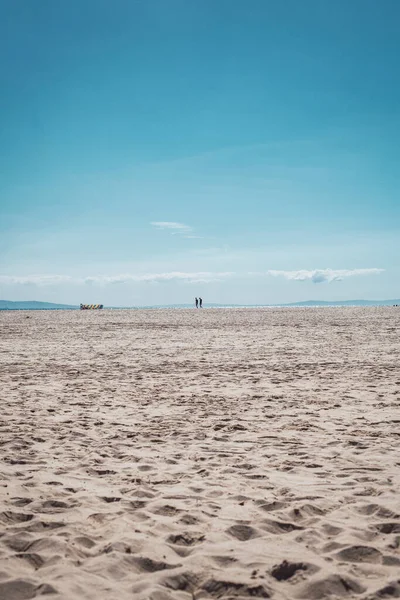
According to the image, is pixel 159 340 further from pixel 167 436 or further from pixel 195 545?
pixel 195 545

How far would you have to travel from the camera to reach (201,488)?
5.34 metres

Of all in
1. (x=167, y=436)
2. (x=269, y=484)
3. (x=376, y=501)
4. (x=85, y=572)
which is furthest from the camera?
(x=167, y=436)

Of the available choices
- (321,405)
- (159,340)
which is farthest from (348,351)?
(159,340)

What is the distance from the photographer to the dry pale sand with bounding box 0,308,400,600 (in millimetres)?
3645

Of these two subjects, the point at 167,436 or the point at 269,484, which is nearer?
the point at 269,484

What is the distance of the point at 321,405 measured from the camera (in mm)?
9211

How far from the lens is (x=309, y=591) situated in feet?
11.3

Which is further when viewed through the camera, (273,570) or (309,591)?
(273,570)

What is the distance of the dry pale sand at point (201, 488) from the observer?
3645 millimetres

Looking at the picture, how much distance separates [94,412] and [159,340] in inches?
560

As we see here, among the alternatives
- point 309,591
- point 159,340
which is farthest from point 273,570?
point 159,340

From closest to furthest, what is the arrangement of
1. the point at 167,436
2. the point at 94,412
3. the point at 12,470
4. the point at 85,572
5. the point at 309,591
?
the point at 309,591 → the point at 85,572 → the point at 12,470 → the point at 167,436 → the point at 94,412

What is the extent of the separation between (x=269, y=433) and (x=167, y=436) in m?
1.84

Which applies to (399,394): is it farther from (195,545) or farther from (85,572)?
(85,572)
